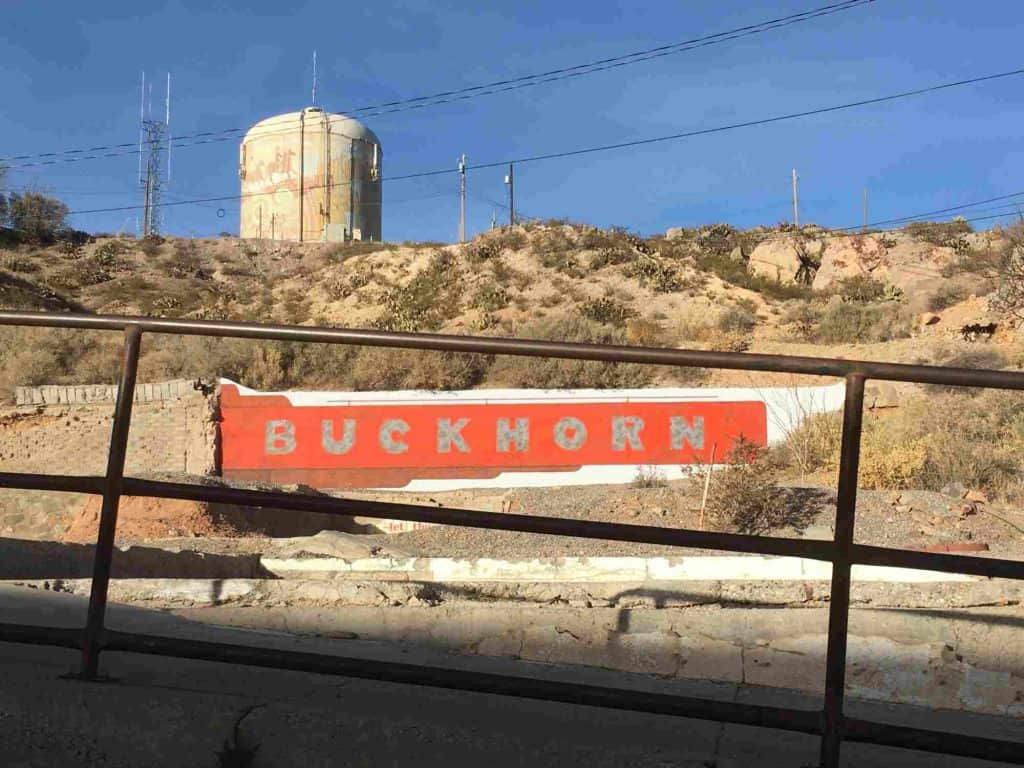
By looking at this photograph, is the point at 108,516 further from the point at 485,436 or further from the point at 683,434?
the point at 683,434

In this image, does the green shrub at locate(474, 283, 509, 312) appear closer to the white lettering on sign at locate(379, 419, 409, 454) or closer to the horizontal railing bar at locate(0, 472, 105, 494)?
the white lettering on sign at locate(379, 419, 409, 454)

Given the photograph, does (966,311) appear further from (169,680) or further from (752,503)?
(169,680)

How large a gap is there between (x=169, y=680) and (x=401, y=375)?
2030 centimetres

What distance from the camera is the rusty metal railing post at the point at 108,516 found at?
285 cm

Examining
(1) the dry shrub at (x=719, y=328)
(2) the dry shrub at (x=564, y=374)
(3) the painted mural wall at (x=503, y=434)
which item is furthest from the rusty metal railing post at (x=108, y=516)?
(1) the dry shrub at (x=719, y=328)

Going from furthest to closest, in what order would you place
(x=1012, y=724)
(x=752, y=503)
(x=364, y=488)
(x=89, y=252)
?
1. (x=89, y=252)
2. (x=364, y=488)
3. (x=752, y=503)
4. (x=1012, y=724)

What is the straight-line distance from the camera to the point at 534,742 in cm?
252

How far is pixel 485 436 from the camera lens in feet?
58.2

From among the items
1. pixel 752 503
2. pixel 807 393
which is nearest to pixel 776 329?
pixel 807 393

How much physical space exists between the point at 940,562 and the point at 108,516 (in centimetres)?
233

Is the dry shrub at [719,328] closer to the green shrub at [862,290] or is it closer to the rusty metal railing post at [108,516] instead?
the green shrub at [862,290]

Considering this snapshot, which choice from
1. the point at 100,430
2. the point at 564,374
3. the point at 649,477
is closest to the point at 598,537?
the point at 649,477

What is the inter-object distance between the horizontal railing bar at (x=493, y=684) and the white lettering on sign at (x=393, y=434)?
1485cm

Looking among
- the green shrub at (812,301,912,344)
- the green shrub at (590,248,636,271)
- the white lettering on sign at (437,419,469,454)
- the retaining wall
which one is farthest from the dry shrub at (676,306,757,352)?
the retaining wall
